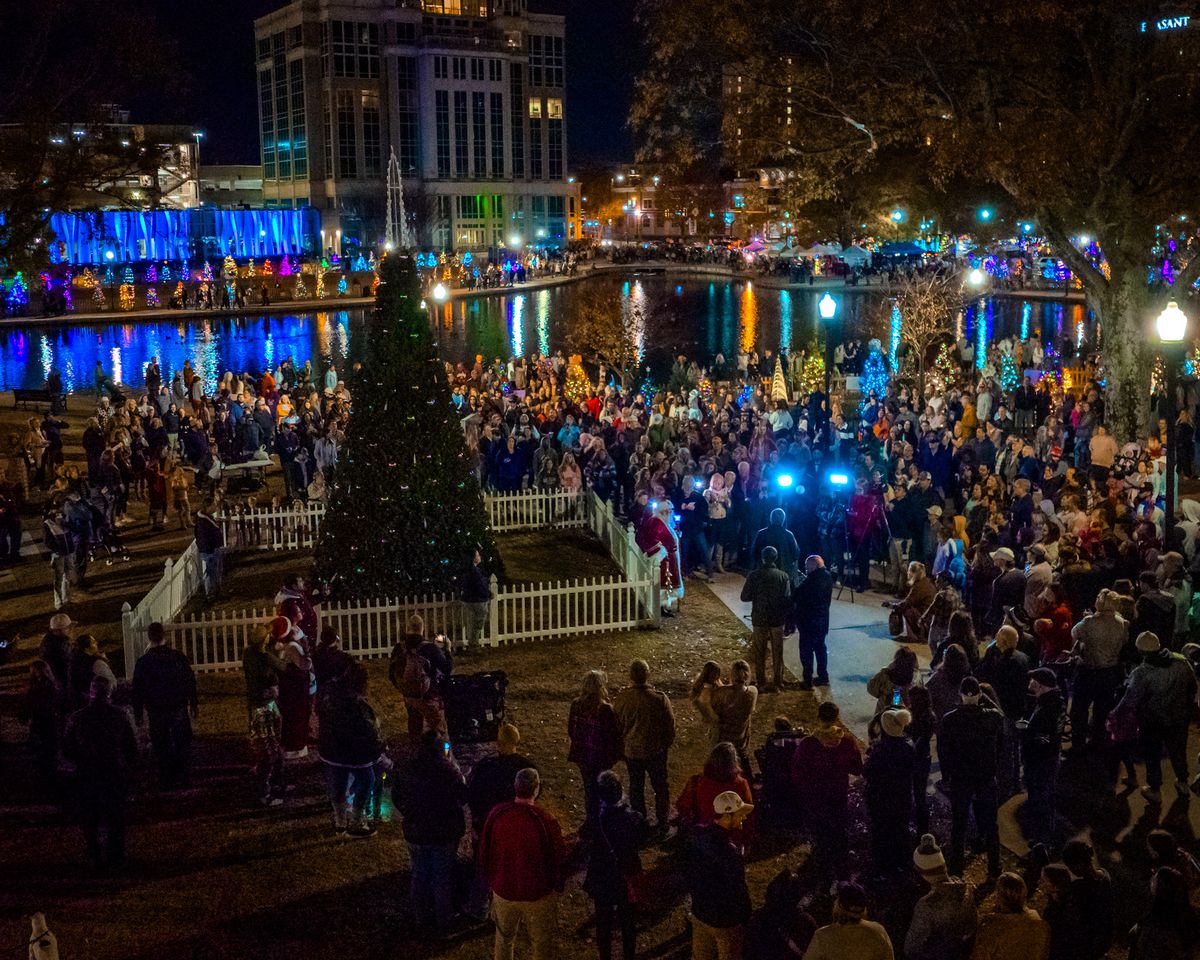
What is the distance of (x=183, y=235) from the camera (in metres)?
84.4

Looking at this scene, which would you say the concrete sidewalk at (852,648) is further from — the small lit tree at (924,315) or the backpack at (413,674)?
the small lit tree at (924,315)

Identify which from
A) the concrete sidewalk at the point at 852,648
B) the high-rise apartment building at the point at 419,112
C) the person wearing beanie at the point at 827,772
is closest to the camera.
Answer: the person wearing beanie at the point at 827,772

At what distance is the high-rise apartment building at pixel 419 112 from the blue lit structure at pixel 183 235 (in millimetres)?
6788

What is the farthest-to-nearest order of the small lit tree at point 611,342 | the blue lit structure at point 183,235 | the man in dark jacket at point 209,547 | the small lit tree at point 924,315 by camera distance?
1. the blue lit structure at point 183,235
2. the small lit tree at point 611,342
3. the small lit tree at point 924,315
4. the man in dark jacket at point 209,547

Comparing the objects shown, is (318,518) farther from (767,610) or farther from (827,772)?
(827,772)

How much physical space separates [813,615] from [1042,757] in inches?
110

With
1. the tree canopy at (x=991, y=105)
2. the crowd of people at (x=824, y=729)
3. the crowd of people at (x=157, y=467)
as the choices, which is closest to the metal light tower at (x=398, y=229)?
the crowd of people at (x=157, y=467)

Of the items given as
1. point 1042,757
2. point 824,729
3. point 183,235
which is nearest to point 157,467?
point 824,729

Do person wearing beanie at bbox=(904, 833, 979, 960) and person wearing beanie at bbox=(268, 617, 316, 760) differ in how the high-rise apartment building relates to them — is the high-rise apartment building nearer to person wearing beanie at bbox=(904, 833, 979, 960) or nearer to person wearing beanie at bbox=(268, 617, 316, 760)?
person wearing beanie at bbox=(268, 617, 316, 760)

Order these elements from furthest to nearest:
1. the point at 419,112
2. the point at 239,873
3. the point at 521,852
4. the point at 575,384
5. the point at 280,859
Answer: the point at 419,112, the point at 575,384, the point at 280,859, the point at 239,873, the point at 521,852

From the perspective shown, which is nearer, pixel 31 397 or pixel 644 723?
pixel 644 723

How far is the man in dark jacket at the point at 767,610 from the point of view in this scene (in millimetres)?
A: 10008

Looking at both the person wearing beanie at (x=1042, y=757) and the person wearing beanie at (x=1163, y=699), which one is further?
the person wearing beanie at (x=1163, y=699)

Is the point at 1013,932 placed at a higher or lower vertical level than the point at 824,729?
lower
